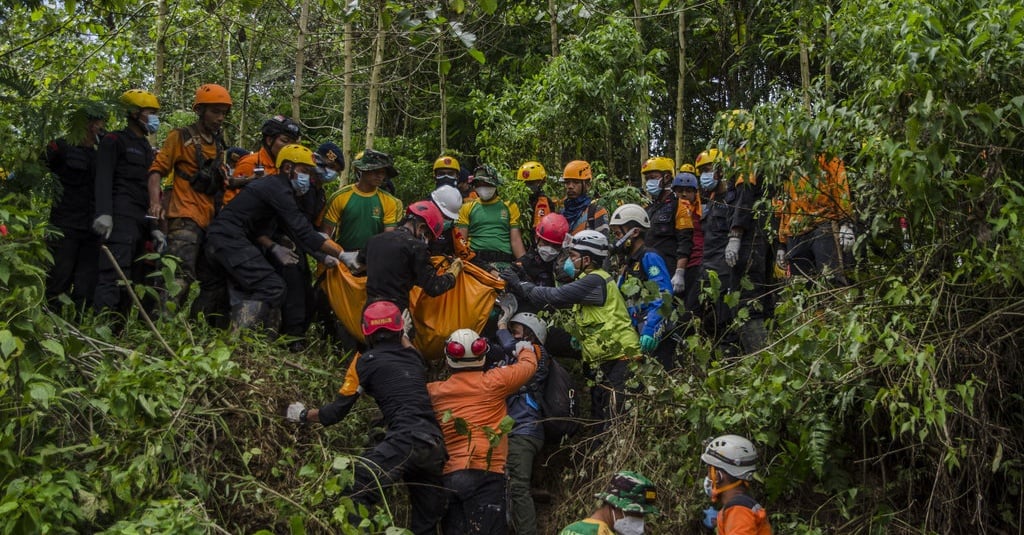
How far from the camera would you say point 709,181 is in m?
9.50

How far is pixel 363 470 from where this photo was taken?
21.9ft

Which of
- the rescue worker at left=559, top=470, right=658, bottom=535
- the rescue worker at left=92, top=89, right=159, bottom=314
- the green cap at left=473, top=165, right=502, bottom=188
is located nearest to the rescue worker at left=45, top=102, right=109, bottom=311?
the rescue worker at left=92, top=89, right=159, bottom=314

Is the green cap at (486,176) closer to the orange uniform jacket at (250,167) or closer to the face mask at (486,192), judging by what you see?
the face mask at (486,192)

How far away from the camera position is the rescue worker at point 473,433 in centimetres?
698

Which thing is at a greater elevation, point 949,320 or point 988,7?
point 988,7

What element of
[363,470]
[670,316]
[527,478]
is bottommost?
[527,478]

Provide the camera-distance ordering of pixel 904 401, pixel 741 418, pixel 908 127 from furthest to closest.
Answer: pixel 741 418 < pixel 904 401 < pixel 908 127

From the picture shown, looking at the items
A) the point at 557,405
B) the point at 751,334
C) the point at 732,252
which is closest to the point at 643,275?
the point at 732,252

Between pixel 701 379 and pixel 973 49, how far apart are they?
2799mm

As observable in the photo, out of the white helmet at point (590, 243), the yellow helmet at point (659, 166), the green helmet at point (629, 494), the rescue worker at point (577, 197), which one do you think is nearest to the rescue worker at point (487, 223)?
the rescue worker at point (577, 197)

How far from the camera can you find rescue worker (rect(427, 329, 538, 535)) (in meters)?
6.98

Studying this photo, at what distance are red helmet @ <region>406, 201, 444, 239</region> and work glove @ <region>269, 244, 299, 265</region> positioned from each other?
3.67ft

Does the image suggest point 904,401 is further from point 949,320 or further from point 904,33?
point 904,33

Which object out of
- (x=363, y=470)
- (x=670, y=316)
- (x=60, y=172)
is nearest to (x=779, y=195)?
(x=670, y=316)
